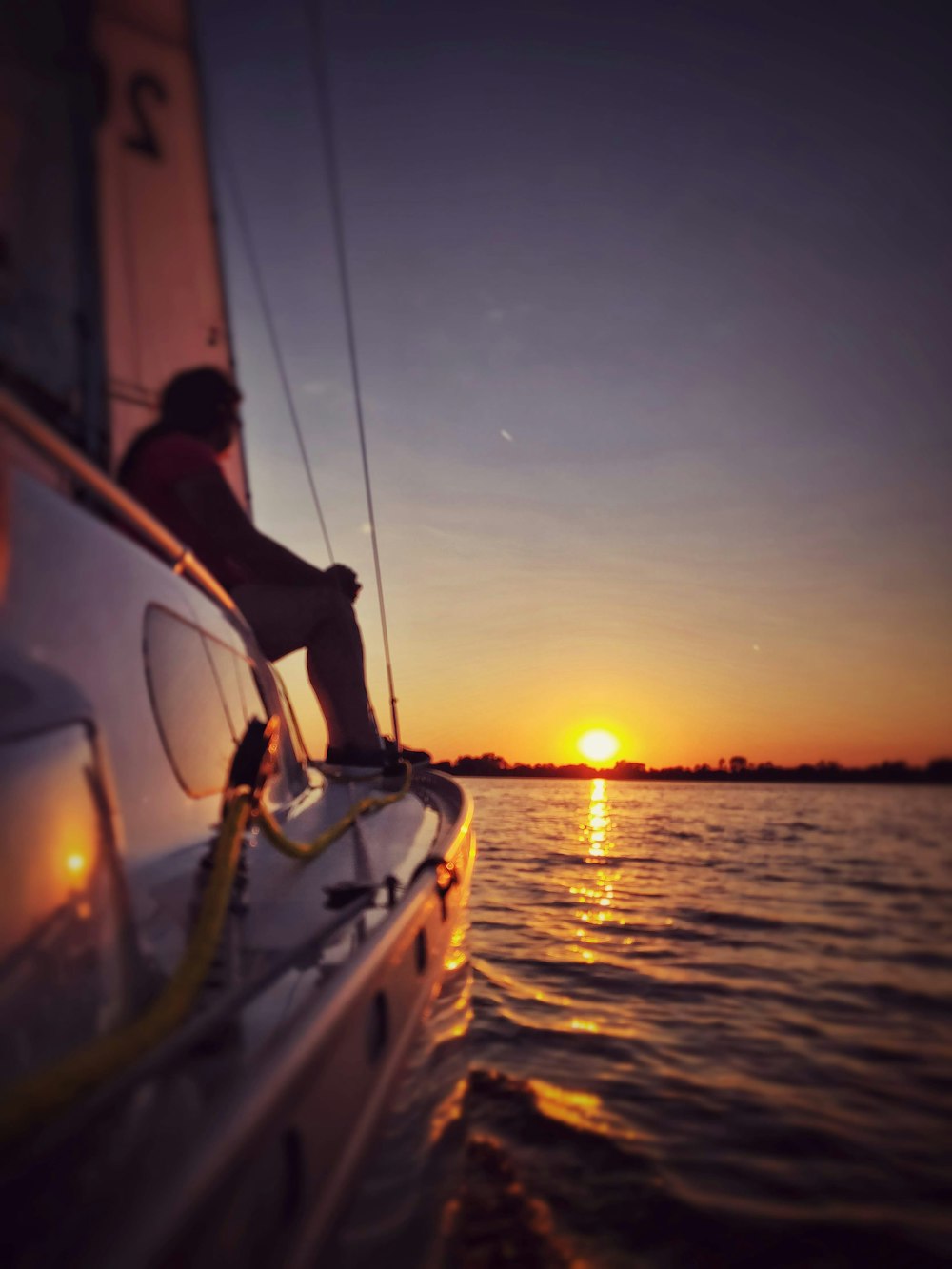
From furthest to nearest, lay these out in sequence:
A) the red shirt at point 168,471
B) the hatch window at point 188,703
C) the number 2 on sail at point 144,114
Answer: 1. the number 2 on sail at point 144,114
2. the red shirt at point 168,471
3. the hatch window at point 188,703

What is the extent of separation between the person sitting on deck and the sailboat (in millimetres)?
318

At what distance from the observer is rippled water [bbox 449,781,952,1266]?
1682 millimetres

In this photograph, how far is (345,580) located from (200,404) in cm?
142

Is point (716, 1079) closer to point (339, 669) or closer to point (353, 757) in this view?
point (339, 669)

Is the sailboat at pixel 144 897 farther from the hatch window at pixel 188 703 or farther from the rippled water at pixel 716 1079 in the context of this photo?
the rippled water at pixel 716 1079

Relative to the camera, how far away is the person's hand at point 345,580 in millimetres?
4423

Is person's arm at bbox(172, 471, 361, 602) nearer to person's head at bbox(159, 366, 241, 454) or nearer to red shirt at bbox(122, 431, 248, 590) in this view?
red shirt at bbox(122, 431, 248, 590)

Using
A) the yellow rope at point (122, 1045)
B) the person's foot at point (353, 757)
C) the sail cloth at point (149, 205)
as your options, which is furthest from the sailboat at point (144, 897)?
the person's foot at point (353, 757)

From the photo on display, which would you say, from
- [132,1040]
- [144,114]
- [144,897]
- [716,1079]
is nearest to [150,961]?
[144,897]

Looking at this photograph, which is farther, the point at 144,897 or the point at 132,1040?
the point at 144,897

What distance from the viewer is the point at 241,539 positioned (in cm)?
343

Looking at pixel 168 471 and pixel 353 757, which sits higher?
pixel 168 471

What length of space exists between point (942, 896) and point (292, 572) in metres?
4.13

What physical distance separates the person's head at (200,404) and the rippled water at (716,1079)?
2.72 meters
